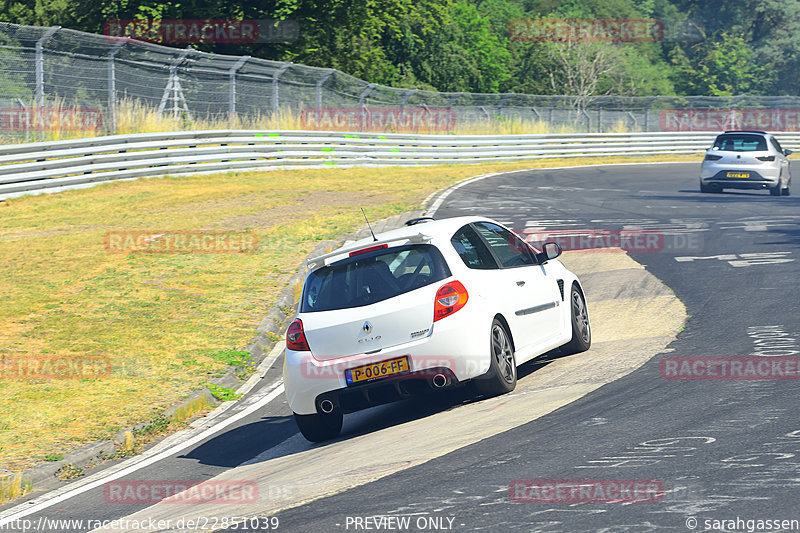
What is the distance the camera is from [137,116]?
28547 mm

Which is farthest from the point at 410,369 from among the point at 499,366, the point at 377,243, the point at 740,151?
the point at 740,151

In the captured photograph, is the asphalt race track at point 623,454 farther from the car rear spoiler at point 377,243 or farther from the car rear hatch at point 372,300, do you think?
the car rear spoiler at point 377,243

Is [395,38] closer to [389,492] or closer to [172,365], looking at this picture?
[172,365]

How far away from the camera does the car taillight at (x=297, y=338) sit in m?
8.69

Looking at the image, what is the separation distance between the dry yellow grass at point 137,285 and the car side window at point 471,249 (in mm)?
3346

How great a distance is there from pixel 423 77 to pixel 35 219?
51.4 metres

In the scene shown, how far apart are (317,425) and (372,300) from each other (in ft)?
3.71

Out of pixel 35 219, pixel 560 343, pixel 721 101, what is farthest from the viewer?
pixel 721 101

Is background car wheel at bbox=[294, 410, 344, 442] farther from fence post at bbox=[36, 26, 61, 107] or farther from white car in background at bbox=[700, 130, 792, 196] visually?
white car in background at bbox=[700, 130, 792, 196]

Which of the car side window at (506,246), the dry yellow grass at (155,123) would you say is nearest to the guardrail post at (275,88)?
the dry yellow grass at (155,123)

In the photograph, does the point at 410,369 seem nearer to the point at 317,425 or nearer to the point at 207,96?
the point at 317,425

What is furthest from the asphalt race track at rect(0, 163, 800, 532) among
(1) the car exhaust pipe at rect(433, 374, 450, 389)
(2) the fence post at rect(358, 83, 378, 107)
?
(2) the fence post at rect(358, 83, 378, 107)

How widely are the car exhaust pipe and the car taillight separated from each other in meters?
1.06

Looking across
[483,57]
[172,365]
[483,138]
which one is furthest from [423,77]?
[172,365]
